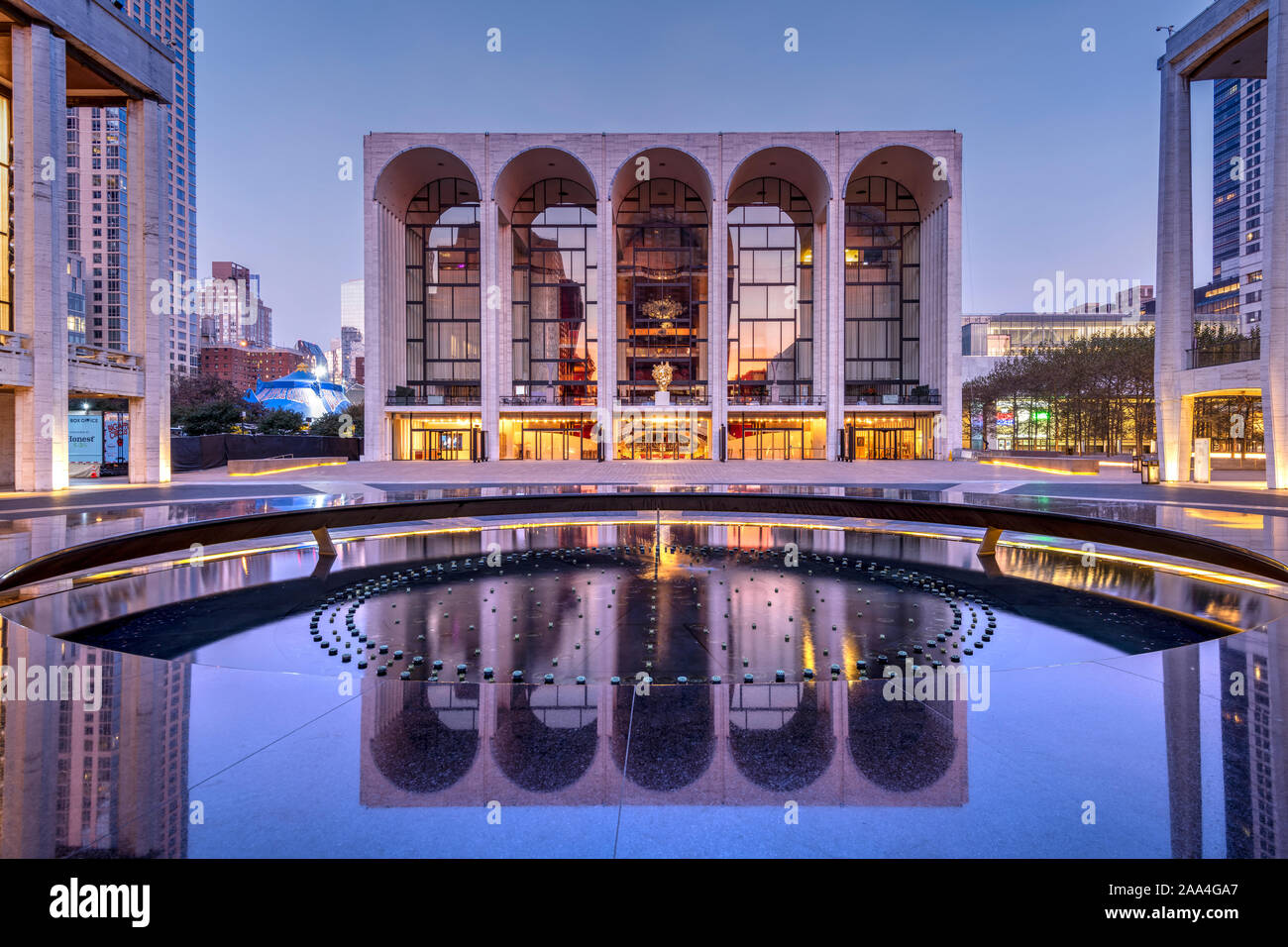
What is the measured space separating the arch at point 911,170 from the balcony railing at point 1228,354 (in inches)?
824

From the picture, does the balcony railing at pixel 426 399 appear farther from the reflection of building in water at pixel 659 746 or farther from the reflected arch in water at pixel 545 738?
the reflection of building in water at pixel 659 746

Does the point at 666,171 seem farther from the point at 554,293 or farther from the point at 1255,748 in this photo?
the point at 1255,748

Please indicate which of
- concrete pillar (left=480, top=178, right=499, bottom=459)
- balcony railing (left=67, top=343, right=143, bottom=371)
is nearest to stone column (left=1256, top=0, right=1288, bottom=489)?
concrete pillar (left=480, top=178, right=499, bottom=459)

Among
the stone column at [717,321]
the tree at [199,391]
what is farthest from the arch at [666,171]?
the tree at [199,391]

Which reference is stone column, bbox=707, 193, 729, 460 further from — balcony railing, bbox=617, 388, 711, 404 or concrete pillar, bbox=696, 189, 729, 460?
balcony railing, bbox=617, 388, 711, 404

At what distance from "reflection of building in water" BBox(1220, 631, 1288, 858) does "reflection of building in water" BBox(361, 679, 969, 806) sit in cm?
90

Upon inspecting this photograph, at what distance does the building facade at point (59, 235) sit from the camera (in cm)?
1892

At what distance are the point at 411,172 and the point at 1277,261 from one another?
4427 cm

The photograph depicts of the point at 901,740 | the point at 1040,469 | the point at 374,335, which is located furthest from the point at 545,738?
the point at 374,335

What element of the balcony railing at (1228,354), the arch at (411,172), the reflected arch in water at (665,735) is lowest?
the reflected arch in water at (665,735)

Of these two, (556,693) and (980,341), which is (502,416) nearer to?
(556,693)

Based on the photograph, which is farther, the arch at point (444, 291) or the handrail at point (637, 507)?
the arch at point (444, 291)

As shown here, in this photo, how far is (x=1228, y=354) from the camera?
22500 millimetres

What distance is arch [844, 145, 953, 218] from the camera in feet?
132
